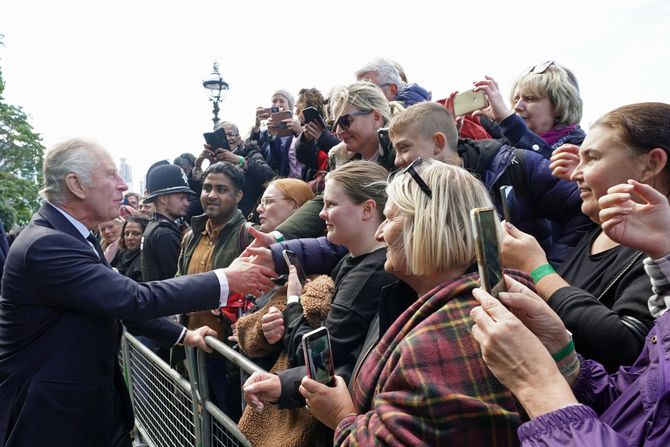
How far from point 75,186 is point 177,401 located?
1590 mm

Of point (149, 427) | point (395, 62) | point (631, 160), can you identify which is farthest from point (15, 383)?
point (395, 62)

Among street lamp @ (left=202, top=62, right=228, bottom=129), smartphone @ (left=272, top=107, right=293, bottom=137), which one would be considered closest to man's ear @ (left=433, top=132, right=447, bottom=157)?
smartphone @ (left=272, top=107, right=293, bottom=137)

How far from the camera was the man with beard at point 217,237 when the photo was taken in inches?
154

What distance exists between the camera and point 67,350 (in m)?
2.68

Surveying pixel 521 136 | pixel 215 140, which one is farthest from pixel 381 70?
pixel 215 140

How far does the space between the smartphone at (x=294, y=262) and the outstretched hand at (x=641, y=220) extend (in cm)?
164

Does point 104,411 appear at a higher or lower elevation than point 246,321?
lower

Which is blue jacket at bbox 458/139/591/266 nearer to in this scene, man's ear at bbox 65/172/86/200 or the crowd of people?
the crowd of people

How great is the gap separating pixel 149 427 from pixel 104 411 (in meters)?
1.89

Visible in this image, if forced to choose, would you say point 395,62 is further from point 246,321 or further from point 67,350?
point 67,350

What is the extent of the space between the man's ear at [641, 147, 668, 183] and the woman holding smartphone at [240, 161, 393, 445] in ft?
3.37

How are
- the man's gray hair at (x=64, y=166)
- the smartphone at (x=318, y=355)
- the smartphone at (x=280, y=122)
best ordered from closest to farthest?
the smartphone at (x=318, y=355) < the man's gray hair at (x=64, y=166) < the smartphone at (x=280, y=122)

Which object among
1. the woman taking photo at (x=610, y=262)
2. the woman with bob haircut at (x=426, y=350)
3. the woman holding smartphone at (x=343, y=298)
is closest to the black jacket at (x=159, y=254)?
the woman holding smartphone at (x=343, y=298)

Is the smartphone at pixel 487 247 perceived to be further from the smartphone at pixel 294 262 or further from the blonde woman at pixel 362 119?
the blonde woman at pixel 362 119
